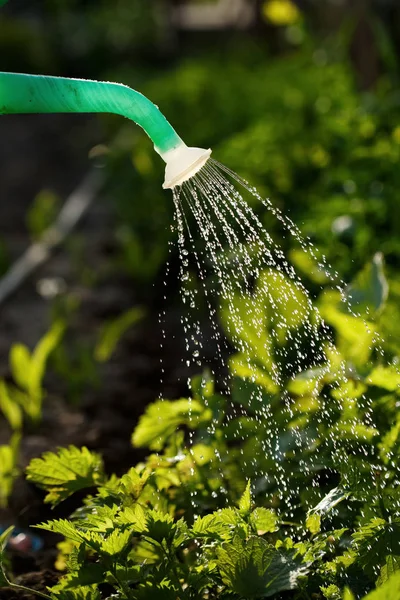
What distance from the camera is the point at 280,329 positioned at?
2387mm

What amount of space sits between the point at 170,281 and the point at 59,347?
1214 mm

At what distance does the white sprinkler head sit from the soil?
3.32ft

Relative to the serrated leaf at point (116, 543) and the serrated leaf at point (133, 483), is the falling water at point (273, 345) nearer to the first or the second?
the serrated leaf at point (133, 483)

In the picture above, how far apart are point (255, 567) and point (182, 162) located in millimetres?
710

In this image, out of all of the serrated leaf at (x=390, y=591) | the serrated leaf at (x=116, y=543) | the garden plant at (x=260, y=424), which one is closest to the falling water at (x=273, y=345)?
the garden plant at (x=260, y=424)

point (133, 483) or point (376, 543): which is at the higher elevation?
point (133, 483)

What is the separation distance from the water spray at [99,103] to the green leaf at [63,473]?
614 mm

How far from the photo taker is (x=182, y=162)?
171 cm

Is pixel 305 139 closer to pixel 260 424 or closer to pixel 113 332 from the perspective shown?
pixel 113 332

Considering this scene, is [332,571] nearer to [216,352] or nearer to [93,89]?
[93,89]

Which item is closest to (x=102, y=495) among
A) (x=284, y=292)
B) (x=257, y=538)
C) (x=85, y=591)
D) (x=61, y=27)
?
(x=85, y=591)

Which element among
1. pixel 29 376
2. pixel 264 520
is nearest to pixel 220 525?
pixel 264 520

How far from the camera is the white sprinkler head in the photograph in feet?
5.58

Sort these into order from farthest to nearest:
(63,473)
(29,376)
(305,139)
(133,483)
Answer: (305,139) < (29,376) < (63,473) < (133,483)
